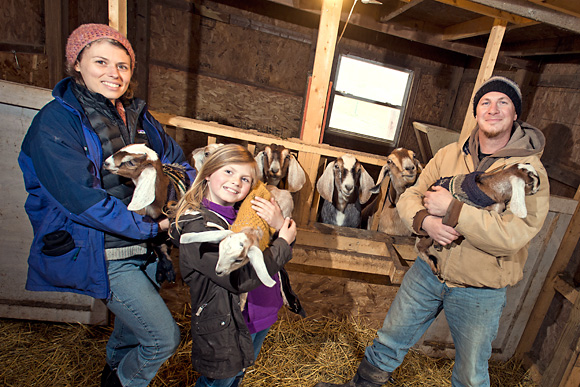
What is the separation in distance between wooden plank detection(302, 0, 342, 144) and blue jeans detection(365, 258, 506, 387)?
1.40m

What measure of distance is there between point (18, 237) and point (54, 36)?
2.19 meters

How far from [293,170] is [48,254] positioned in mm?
1780

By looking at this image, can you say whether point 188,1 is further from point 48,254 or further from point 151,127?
point 48,254

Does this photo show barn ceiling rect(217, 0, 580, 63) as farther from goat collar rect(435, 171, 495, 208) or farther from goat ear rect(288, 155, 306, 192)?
goat collar rect(435, 171, 495, 208)

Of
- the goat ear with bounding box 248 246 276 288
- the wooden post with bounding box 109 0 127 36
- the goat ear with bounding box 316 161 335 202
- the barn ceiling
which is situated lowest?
the goat ear with bounding box 316 161 335 202

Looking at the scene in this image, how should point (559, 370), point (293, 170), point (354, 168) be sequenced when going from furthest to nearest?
1. point (354, 168)
2. point (293, 170)
3. point (559, 370)

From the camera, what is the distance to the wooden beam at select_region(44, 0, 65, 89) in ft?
10.2

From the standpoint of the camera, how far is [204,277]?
1.36 meters

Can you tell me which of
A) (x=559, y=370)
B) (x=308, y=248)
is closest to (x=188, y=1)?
(x=308, y=248)

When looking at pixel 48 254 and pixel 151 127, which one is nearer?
pixel 48 254

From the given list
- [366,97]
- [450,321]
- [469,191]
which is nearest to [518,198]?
[469,191]

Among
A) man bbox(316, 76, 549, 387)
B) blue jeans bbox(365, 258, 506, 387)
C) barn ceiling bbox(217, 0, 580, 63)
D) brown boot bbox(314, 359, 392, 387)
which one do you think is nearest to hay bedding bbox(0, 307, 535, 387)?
brown boot bbox(314, 359, 392, 387)

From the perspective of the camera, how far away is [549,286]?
270 centimetres

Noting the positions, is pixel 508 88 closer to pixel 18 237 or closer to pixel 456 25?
pixel 18 237
